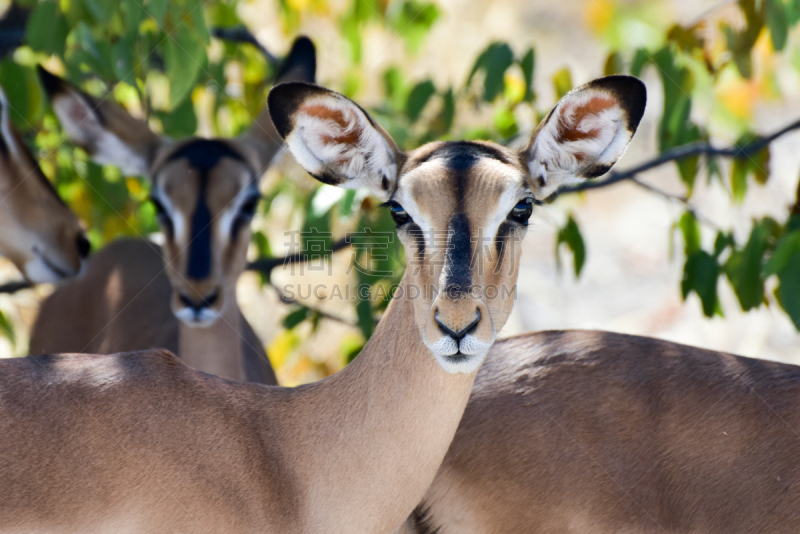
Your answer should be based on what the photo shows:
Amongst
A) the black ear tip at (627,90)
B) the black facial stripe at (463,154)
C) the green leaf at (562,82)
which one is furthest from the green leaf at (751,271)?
the black facial stripe at (463,154)

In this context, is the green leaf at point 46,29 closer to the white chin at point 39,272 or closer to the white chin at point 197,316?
the white chin at point 39,272

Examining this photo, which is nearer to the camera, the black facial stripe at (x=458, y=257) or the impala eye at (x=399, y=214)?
the black facial stripe at (x=458, y=257)

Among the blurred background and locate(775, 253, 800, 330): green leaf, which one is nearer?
locate(775, 253, 800, 330): green leaf

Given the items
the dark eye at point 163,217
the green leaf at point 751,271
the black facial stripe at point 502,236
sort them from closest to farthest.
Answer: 1. the black facial stripe at point 502,236
2. the green leaf at point 751,271
3. the dark eye at point 163,217

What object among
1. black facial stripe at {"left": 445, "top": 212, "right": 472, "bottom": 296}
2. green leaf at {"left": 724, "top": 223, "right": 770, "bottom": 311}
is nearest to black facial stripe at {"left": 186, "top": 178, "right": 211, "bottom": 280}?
black facial stripe at {"left": 445, "top": 212, "right": 472, "bottom": 296}

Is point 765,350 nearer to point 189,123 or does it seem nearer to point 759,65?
point 759,65

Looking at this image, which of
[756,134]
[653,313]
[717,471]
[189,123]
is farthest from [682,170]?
[653,313]

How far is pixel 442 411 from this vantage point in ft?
8.91

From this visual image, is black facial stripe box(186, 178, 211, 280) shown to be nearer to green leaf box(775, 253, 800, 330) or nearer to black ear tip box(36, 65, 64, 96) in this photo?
black ear tip box(36, 65, 64, 96)

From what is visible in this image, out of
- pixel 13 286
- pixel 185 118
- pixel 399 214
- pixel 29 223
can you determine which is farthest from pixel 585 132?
pixel 13 286

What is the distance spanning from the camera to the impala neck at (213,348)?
166 inches

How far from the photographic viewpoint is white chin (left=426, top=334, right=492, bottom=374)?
8.06 ft

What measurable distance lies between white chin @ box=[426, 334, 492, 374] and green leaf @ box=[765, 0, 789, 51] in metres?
2.36

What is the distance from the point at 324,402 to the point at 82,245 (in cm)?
220
